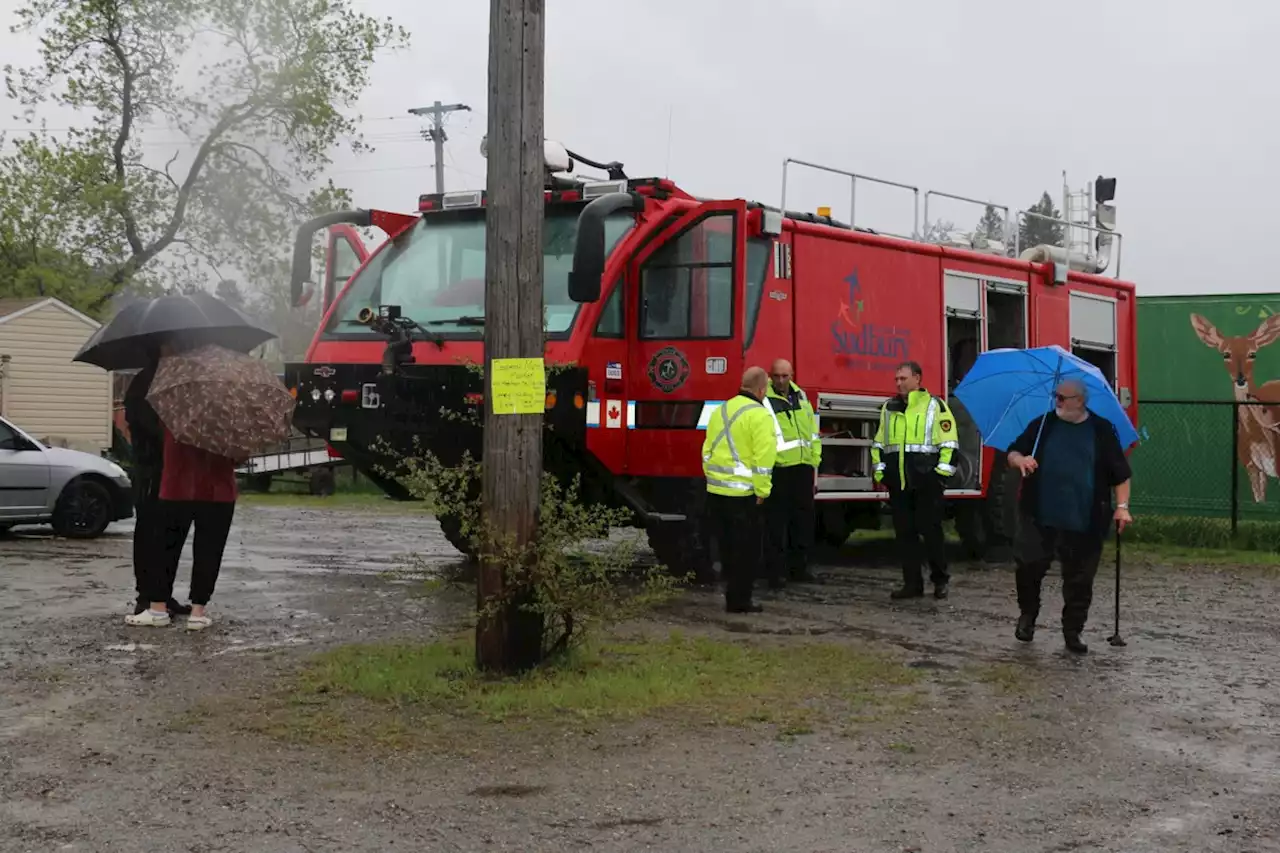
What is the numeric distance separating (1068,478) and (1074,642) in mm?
955

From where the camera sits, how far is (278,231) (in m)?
28.1

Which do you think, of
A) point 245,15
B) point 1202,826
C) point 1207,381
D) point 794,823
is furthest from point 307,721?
point 245,15

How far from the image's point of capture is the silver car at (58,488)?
15617 millimetres

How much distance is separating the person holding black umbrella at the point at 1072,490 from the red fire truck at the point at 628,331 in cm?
212

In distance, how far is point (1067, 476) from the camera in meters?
9.45

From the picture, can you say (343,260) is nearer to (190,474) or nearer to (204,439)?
(190,474)

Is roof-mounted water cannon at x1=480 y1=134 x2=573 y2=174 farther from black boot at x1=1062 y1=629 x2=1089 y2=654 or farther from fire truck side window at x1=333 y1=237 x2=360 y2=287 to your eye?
black boot at x1=1062 y1=629 x2=1089 y2=654

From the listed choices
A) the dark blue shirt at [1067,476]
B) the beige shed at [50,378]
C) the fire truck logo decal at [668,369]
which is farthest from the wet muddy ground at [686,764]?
the beige shed at [50,378]

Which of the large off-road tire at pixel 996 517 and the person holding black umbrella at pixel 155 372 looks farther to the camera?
the large off-road tire at pixel 996 517

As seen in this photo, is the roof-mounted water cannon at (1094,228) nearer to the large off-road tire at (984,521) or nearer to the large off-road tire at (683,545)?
the large off-road tire at (984,521)

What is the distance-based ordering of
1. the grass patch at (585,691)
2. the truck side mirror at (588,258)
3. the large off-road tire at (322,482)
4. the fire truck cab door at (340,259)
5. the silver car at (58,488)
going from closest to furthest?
1. the grass patch at (585,691)
2. the truck side mirror at (588,258)
3. the fire truck cab door at (340,259)
4. the silver car at (58,488)
5. the large off-road tire at (322,482)

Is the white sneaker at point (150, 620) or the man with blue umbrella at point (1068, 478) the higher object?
the man with blue umbrella at point (1068, 478)

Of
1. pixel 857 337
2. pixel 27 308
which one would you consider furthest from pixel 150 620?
pixel 27 308

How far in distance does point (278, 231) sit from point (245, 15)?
4.06 meters
